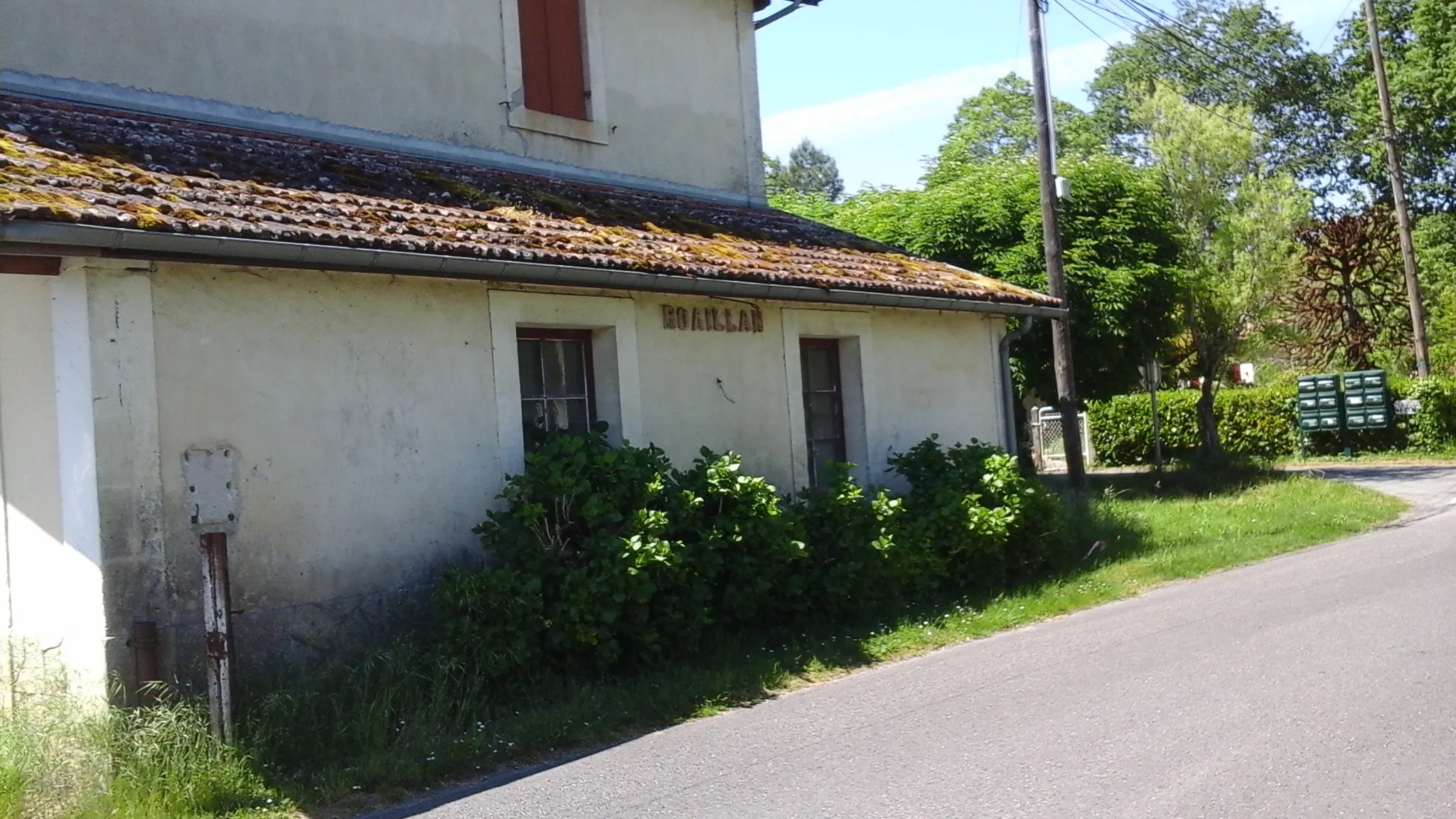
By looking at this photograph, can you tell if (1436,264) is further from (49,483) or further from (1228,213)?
(49,483)

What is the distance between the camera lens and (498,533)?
827 centimetres

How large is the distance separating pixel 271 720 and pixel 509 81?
23.6ft

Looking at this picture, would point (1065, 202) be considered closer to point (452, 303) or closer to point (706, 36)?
point (706, 36)

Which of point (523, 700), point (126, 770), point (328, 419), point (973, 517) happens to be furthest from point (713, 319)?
point (126, 770)

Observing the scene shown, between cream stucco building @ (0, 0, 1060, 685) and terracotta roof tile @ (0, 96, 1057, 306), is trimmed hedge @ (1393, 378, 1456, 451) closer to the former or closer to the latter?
cream stucco building @ (0, 0, 1060, 685)

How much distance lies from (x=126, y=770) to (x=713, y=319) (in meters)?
6.03

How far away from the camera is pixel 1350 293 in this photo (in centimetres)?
3644

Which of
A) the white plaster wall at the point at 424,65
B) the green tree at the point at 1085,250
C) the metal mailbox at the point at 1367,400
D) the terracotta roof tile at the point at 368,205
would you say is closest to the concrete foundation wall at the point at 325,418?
the terracotta roof tile at the point at 368,205

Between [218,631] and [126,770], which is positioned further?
[218,631]

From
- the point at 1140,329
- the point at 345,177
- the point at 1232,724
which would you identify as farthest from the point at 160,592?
the point at 1140,329

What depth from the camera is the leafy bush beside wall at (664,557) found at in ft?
25.7

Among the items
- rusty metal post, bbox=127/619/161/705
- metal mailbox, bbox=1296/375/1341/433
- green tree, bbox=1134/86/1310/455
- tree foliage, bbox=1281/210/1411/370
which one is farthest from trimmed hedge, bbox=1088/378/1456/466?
rusty metal post, bbox=127/619/161/705

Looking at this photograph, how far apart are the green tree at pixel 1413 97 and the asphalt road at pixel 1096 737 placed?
94.2 ft

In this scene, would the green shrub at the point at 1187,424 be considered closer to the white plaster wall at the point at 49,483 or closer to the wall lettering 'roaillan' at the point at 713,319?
the wall lettering 'roaillan' at the point at 713,319
